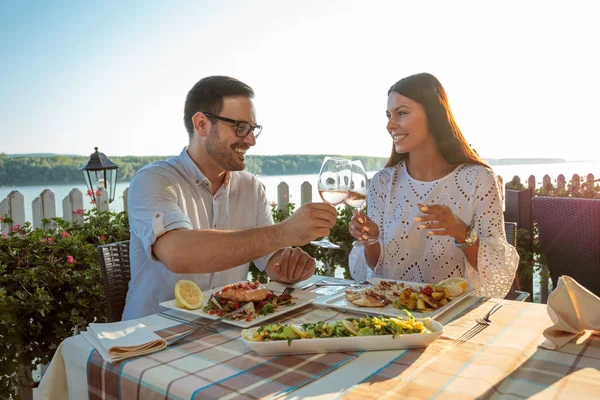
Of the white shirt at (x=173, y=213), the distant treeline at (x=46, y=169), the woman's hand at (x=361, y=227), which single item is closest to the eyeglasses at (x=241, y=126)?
the white shirt at (x=173, y=213)

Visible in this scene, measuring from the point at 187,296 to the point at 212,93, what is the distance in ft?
3.62

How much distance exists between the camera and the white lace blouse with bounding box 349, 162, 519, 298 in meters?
2.39

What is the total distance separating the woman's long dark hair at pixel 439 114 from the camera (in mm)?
2645

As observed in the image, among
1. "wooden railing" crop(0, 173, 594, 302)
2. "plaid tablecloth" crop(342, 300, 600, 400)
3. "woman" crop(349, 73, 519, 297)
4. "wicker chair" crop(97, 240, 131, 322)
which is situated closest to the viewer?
"plaid tablecloth" crop(342, 300, 600, 400)

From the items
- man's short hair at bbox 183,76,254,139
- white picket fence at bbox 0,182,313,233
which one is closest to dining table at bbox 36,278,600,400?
man's short hair at bbox 183,76,254,139

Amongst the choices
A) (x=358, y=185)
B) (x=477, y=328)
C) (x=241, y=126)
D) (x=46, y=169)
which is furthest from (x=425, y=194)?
(x=46, y=169)

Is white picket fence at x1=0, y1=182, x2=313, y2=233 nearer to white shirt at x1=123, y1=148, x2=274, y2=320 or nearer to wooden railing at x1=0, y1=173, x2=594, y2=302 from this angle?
wooden railing at x1=0, y1=173, x2=594, y2=302

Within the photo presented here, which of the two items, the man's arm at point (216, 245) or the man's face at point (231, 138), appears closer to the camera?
the man's arm at point (216, 245)

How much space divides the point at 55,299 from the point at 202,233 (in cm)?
159

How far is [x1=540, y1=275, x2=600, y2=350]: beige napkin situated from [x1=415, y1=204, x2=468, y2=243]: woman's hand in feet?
1.93

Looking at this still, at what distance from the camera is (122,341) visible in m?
1.21

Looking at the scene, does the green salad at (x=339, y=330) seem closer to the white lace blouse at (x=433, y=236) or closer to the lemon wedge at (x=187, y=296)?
the lemon wedge at (x=187, y=296)

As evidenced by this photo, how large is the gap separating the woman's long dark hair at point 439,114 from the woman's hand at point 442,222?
29.4 inches

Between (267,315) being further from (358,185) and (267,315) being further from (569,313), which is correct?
(569,313)
